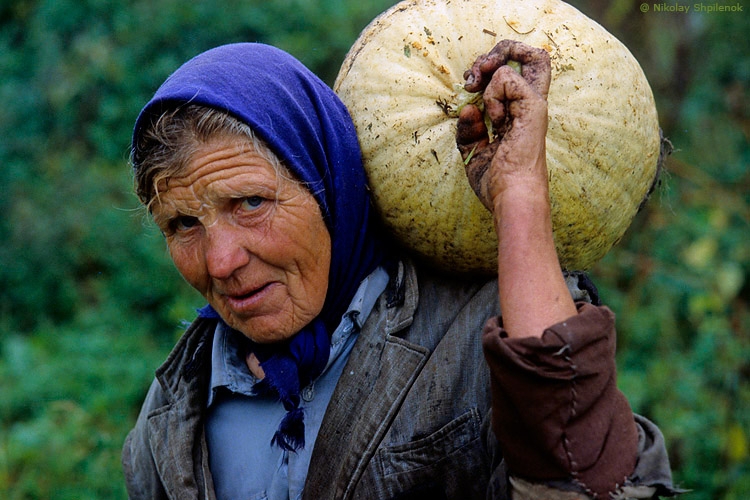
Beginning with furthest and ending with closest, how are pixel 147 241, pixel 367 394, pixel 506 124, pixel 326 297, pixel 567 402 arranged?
pixel 147 241 → pixel 326 297 → pixel 367 394 → pixel 506 124 → pixel 567 402

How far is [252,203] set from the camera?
1803mm

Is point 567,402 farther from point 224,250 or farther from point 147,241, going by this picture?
point 147,241

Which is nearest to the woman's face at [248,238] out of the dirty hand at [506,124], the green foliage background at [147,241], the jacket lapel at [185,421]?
the jacket lapel at [185,421]

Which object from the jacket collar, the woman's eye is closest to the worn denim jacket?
the jacket collar

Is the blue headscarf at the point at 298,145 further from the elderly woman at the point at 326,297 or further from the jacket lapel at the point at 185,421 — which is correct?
the jacket lapel at the point at 185,421

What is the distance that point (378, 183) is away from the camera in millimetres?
1834

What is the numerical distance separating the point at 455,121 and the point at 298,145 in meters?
0.34

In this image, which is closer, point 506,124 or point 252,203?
point 506,124

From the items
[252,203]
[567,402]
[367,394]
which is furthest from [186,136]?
[567,402]

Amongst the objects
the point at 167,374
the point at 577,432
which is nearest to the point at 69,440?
the point at 167,374

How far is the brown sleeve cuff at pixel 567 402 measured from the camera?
1.37m

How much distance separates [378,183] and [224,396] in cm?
69

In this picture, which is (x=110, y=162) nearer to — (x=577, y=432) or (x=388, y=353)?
(x=388, y=353)

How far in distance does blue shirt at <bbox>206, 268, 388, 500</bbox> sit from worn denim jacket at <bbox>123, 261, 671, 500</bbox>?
0.14 ft
